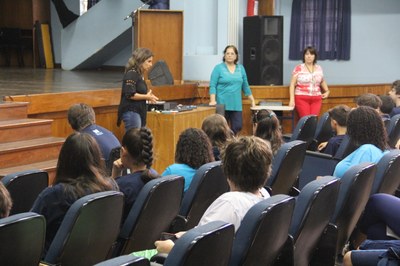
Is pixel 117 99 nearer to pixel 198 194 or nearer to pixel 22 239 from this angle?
pixel 198 194

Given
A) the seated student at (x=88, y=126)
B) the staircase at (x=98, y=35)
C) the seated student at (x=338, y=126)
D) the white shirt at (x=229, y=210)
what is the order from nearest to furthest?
the white shirt at (x=229, y=210) < the seated student at (x=88, y=126) < the seated student at (x=338, y=126) < the staircase at (x=98, y=35)

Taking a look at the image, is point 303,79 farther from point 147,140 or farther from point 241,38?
point 147,140

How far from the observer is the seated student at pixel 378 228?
103 inches

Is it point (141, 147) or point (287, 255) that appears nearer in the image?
point (287, 255)

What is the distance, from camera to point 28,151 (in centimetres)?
546

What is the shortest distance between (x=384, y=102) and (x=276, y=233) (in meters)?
3.94

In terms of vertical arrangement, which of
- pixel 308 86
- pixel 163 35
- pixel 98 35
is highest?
pixel 98 35

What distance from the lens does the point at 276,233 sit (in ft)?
7.95

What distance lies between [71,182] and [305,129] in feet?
10.2

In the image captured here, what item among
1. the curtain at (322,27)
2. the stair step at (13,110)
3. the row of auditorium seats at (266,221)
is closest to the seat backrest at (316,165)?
the row of auditorium seats at (266,221)

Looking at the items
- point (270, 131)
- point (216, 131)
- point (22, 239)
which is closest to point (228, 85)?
point (270, 131)

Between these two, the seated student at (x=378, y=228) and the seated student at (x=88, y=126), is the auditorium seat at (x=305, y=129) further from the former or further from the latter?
the seated student at (x=378, y=228)

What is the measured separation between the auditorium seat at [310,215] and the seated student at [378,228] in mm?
187

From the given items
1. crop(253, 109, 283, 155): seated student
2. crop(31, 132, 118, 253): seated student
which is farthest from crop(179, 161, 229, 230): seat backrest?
crop(253, 109, 283, 155): seated student
